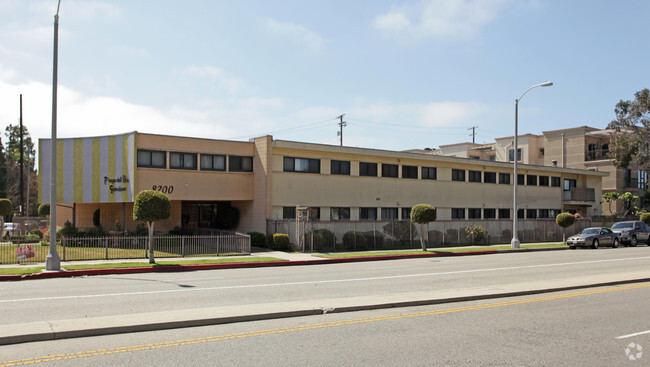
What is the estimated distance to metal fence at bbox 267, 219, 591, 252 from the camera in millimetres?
29109

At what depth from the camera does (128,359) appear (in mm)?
7137

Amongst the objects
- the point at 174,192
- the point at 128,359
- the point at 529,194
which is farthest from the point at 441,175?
the point at 128,359

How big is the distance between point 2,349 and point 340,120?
61.9 m

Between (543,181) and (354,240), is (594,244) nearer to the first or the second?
(543,181)

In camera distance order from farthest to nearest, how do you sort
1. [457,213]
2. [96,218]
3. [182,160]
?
[457,213] < [96,218] < [182,160]

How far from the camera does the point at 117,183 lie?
98.7 ft

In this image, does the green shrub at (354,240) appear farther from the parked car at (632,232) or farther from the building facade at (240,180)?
the parked car at (632,232)

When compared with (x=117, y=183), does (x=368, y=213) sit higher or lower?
lower

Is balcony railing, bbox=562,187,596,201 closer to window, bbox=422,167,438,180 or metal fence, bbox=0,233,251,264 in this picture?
window, bbox=422,167,438,180

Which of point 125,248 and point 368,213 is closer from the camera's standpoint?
point 125,248

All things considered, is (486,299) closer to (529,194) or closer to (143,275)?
(143,275)

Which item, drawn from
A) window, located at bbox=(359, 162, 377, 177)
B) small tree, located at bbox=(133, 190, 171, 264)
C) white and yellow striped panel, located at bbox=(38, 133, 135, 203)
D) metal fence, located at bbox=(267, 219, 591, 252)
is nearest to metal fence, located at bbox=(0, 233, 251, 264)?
small tree, located at bbox=(133, 190, 171, 264)

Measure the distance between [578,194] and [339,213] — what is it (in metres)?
29.7

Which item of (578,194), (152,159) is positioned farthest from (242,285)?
(578,194)
